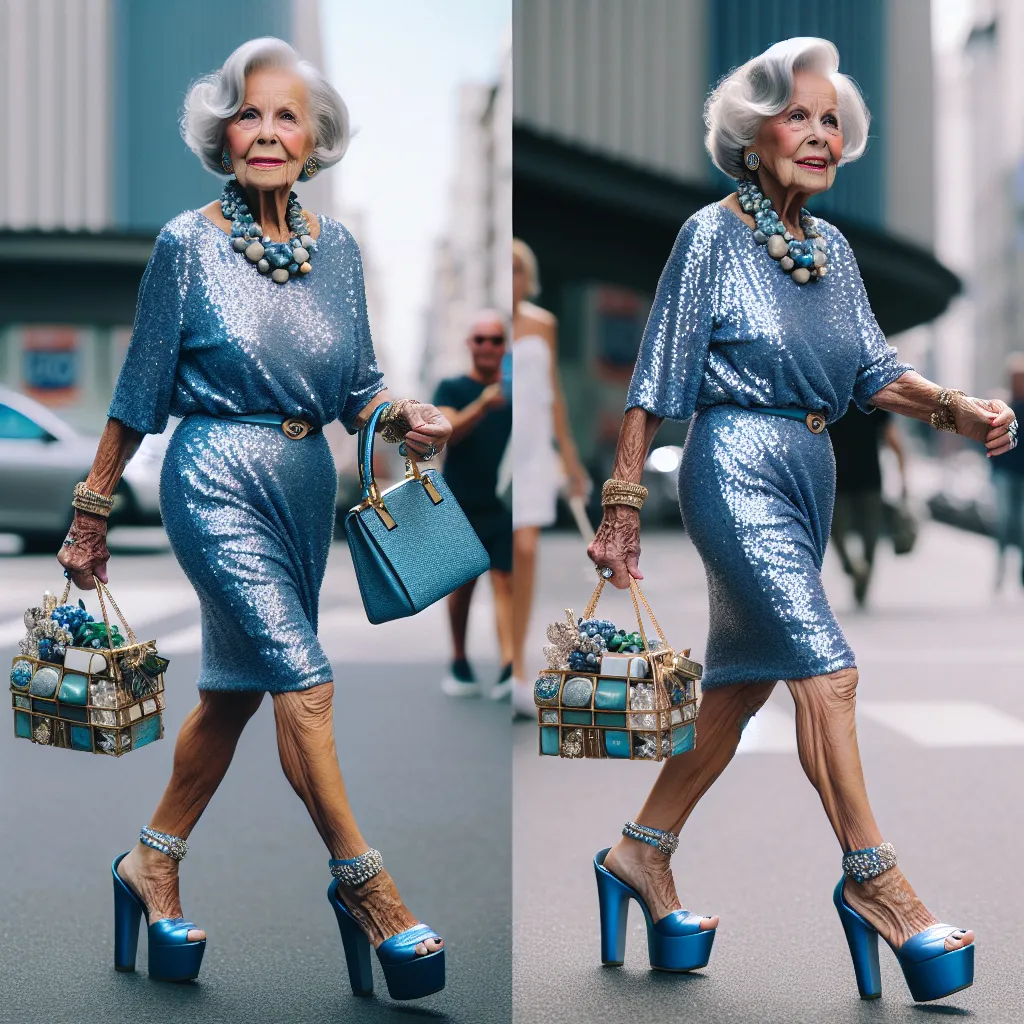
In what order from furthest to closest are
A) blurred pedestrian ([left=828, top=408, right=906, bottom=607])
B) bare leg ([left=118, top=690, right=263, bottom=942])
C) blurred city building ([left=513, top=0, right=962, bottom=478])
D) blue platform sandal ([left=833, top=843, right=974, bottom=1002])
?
blurred pedestrian ([left=828, top=408, right=906, bottom=607])
blurred city building ([left=513, top=0, right=962, bottom=478])
bare leg ([left=118, top=690, right=263, bottom=942])
blue platform sandal ([left=833, top=843, right=974, bottom=1002])

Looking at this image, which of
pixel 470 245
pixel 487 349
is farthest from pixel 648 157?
pixel 487 349

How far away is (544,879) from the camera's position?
16.1 ft

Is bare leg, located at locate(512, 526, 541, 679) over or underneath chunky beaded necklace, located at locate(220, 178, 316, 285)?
underneath

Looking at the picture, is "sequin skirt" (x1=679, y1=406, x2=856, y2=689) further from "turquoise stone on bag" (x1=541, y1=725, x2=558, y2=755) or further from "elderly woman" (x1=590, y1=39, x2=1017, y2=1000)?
"turquoise stone on bag" (x1=541, y1=725, x2=558, y2=755)

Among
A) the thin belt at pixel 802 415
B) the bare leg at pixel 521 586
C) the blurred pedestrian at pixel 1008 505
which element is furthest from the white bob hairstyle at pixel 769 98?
the blurred pedestrian at pixel 1008 505

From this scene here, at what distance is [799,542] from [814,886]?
1.51 meters

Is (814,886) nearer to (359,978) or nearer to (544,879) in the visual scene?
(544,879)

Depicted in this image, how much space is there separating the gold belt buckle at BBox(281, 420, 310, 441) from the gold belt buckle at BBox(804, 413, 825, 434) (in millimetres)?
1095

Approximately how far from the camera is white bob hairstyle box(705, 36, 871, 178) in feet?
12.0

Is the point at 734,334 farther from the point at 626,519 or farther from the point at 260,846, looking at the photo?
the point at 260,846

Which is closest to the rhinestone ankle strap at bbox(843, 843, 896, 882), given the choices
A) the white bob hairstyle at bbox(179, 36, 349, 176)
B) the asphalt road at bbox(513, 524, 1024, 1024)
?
the asphalt road at bbox(513, 524, 1024, 1024)

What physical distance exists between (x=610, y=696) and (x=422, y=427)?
70 centimetres

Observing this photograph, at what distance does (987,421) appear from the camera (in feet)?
11.9

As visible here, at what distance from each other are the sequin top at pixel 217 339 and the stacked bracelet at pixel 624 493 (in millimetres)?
643
